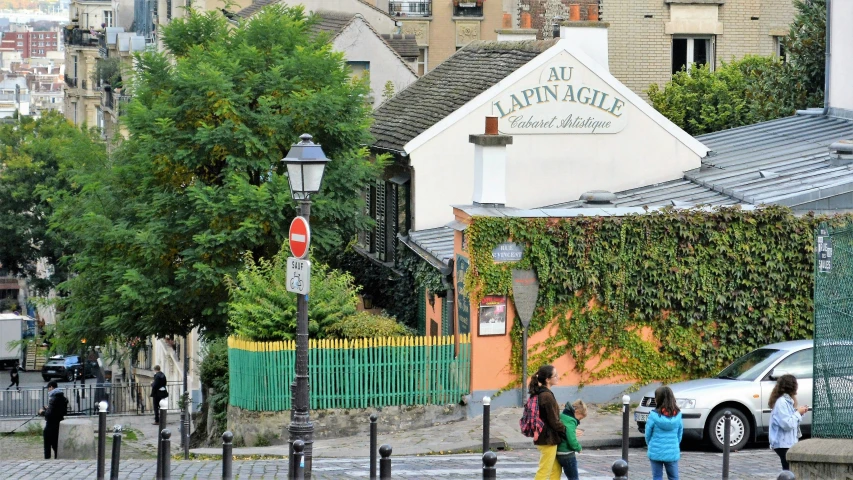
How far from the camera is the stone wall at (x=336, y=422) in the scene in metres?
19.6

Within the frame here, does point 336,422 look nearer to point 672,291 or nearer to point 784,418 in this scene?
point 672,291

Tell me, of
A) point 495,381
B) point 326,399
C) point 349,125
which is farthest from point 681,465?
point 349,125

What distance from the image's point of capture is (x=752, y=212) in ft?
67.2

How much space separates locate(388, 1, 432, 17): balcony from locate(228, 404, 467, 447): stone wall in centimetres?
3549

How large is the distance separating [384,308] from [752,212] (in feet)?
30.1

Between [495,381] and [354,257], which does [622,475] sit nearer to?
[495,381]

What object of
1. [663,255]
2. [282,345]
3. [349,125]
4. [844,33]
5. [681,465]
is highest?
[844,33]

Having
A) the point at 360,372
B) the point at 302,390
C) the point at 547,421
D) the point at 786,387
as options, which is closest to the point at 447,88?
the point at 360,372

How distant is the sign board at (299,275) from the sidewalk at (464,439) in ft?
12.4

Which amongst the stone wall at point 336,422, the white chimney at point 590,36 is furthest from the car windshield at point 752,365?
the white chimney at point 590,36

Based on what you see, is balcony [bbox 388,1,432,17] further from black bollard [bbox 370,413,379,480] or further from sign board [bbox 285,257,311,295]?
black bollard [bbox 370,413,379,480]

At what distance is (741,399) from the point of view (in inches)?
673

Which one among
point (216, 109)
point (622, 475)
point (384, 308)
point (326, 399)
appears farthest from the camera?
point (384, 308)

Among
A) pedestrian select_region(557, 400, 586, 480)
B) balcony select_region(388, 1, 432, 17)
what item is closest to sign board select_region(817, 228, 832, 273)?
pedestrian select_region(557, 400, 586, 480)
